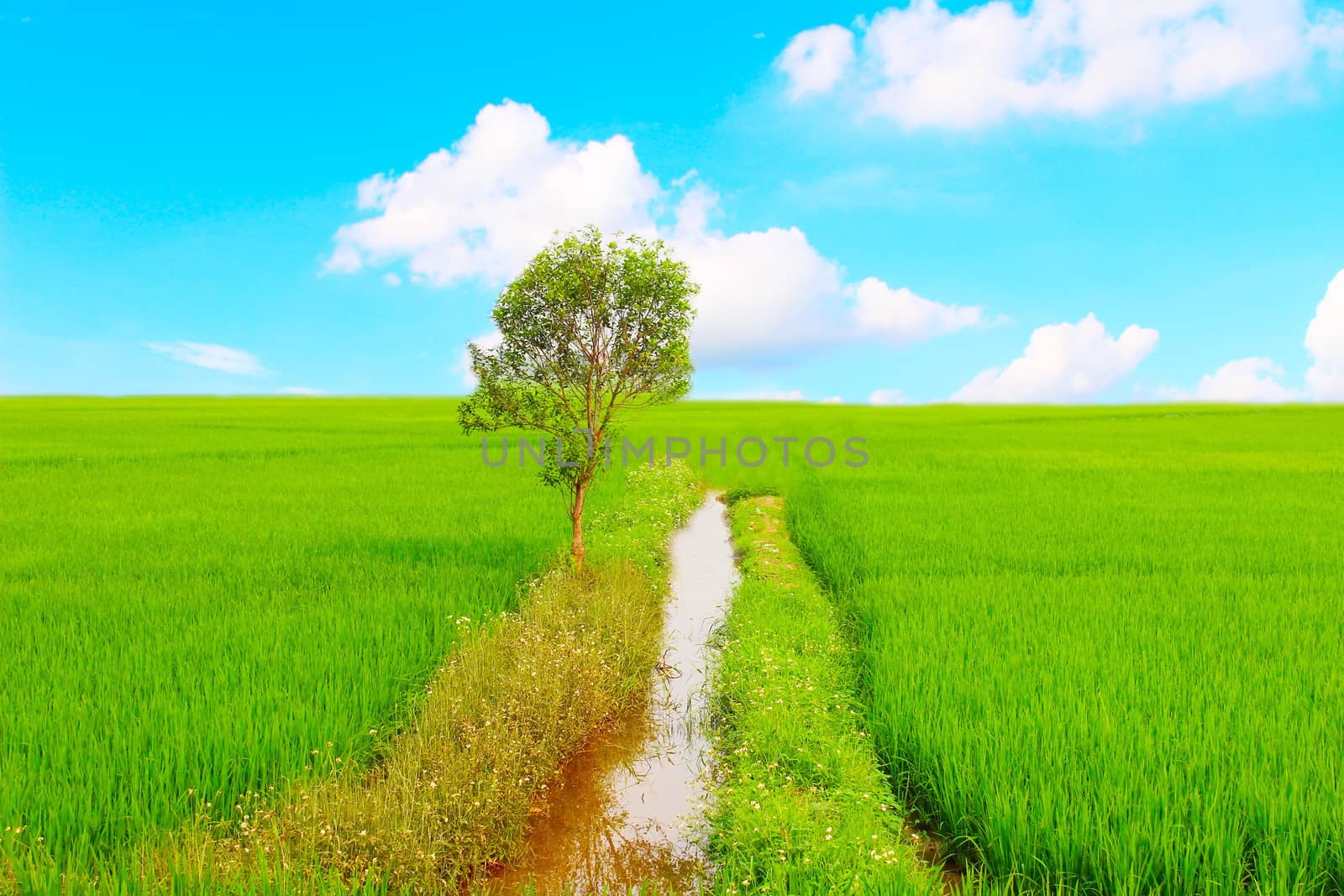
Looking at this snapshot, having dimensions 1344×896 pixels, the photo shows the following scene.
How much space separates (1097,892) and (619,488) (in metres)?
11.9

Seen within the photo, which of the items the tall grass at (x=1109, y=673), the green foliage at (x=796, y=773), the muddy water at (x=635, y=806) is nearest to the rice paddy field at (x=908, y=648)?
the tall grass at (x=1109, y=673)

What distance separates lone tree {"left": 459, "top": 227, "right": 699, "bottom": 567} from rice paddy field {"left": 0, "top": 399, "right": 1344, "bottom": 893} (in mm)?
2026

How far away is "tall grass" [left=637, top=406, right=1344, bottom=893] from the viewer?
3633 millimetres

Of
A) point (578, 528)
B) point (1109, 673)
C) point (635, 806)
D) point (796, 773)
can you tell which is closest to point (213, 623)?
point (578, 528)

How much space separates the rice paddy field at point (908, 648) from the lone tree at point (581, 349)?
2.03 metres

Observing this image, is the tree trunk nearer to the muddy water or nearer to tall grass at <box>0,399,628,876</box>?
tall grass at <box>0,399,628,876</box>

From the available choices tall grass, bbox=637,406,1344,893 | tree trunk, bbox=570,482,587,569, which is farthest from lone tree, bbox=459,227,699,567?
tall grass, bbox=637,406,1344,893

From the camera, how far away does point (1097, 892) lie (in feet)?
11.6

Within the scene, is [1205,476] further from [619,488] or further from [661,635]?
[661,635]

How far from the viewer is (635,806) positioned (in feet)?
15.5

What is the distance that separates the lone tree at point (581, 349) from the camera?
7742 mm

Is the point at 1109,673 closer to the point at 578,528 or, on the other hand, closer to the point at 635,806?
the point at 635,806

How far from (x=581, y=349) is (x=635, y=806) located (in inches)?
196

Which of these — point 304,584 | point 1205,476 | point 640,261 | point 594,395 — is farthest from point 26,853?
point 1205,476
